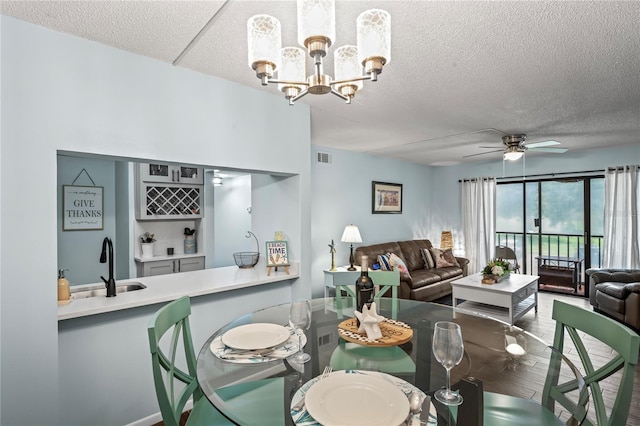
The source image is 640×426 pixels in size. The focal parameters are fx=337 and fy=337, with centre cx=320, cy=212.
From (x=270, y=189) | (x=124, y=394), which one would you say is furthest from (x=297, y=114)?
(x=124, y=394)

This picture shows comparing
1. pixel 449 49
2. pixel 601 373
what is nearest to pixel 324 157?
pixel 449 49

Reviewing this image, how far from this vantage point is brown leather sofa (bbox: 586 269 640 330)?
3730 millimetres

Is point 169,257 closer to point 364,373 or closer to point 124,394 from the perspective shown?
point 124,394

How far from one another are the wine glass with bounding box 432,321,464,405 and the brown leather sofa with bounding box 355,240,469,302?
366 centimetres

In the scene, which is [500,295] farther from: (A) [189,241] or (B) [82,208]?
(B) [82,208]

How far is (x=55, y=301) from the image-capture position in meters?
1.82

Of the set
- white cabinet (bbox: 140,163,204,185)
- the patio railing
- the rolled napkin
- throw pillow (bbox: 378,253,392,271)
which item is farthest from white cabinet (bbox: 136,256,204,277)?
the patio railing

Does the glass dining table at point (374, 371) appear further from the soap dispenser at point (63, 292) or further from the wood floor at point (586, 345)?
the wood floor at point (586, 345)

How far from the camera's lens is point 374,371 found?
1.30 meters

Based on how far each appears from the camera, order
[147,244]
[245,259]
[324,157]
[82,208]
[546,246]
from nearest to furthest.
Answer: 1. [245,259]
2. [82,208]
3. [147,244]
4. [324,157]
5. [546,246]

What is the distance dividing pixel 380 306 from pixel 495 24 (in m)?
1.81

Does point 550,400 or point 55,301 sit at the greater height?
point 55,301

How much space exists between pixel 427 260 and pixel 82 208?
5339 millimetres

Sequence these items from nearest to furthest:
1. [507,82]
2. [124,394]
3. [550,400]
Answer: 1. [550,400]
2. [124,394]
3. [507,82]
